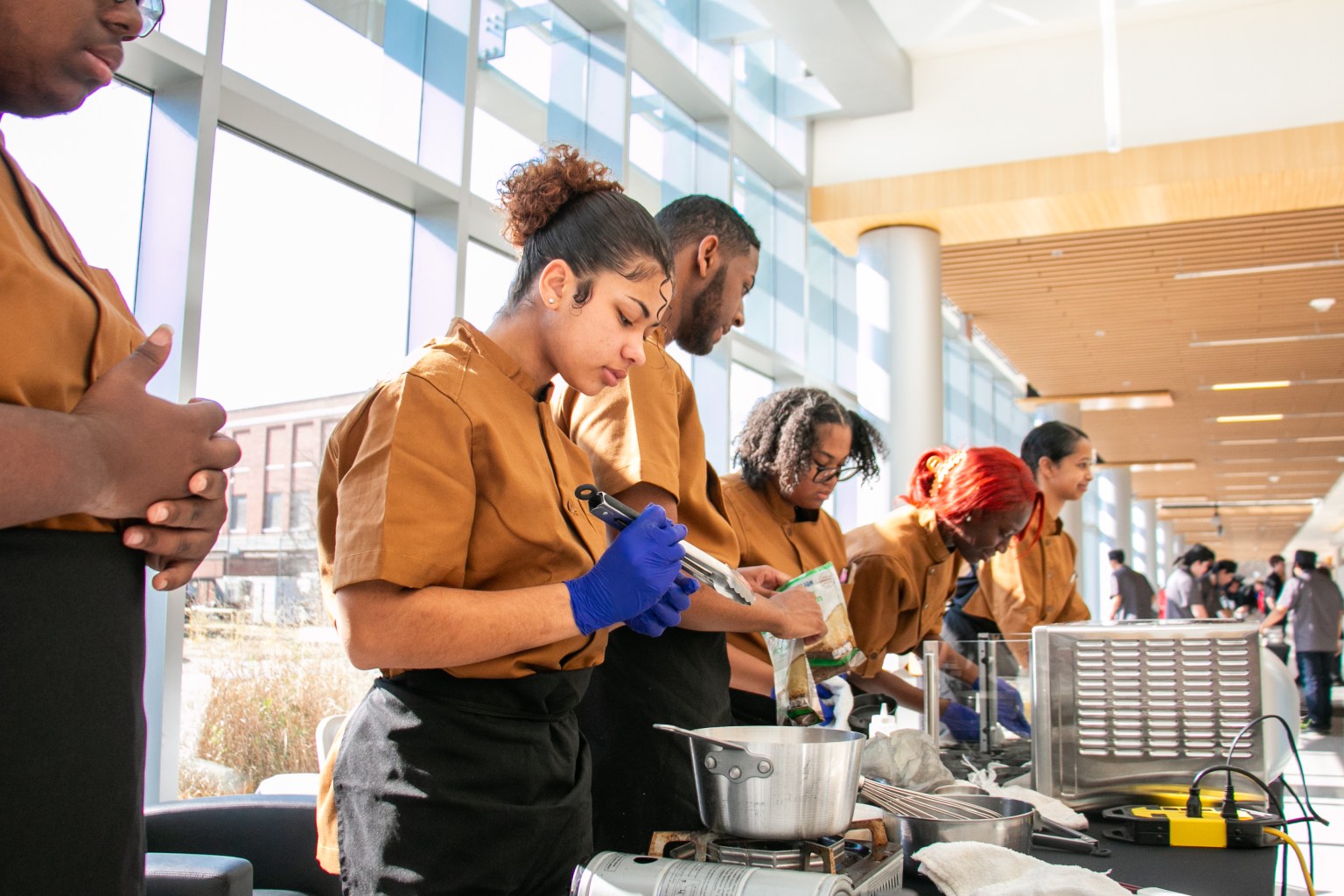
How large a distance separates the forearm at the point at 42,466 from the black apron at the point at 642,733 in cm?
88

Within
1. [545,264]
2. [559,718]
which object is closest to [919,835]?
[559,718]

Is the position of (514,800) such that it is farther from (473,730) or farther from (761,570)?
(761,570)

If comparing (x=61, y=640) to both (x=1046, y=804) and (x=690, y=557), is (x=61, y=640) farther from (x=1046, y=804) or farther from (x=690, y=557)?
(x=1046, y=804)

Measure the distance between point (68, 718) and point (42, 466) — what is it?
21 cm

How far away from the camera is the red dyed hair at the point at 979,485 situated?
8.86 ft

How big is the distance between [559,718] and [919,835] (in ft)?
1.55

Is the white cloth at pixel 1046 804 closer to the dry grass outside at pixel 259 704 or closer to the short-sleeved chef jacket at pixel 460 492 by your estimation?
the short-sleeved chef jacket at pixel 460 492

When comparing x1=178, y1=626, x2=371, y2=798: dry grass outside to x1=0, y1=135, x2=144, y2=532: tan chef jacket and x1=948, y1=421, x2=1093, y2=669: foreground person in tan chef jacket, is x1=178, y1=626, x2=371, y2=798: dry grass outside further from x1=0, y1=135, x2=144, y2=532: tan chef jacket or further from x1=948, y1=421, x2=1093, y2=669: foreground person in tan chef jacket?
x1=0, y1=135, x2=144, y2=532: tan chef jacket

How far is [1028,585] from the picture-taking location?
134 inches

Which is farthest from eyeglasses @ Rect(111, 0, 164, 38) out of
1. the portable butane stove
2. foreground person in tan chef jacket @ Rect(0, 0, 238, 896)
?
the portable butane stove

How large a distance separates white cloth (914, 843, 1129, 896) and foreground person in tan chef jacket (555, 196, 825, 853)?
36 centimetres

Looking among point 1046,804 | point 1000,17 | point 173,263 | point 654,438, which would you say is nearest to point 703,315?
point 654,438

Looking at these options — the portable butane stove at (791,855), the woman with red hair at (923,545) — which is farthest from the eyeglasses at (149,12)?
the woman with red hair at (923,545)

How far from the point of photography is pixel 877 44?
6.43m
